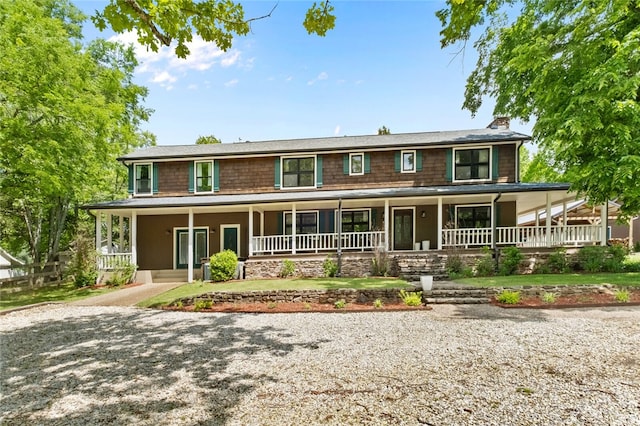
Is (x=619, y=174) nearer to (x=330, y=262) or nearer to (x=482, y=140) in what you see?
(x=482, y=140)

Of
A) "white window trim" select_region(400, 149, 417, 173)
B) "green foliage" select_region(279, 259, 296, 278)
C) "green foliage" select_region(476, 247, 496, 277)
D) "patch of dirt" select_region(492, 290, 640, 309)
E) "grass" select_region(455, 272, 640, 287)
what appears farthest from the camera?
"white window trim" select_region(400, 149, 417, 173)

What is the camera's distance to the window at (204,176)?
1683 cm

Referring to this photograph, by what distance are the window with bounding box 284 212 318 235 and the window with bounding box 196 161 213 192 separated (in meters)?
4.53

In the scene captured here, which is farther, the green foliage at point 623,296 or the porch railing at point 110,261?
the porch railing at point 110,261

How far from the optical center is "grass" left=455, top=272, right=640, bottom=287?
31.4ft

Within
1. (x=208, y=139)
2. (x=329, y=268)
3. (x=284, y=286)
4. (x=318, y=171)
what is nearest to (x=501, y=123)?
(x=318, y=171)

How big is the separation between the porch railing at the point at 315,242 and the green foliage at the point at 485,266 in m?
4.10

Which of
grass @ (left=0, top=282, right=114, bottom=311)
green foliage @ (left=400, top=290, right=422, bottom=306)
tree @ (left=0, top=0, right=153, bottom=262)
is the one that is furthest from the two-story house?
green foliage @ (left=400, top=290, right=422, bottom=306)

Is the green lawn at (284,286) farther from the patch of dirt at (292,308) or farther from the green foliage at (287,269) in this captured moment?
the green foliage at (287,269)

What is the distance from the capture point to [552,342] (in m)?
5.45

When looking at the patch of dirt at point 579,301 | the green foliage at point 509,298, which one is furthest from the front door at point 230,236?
the green foliage at point 509,298

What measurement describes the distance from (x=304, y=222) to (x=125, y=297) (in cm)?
827

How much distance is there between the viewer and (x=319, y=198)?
13.8 meters

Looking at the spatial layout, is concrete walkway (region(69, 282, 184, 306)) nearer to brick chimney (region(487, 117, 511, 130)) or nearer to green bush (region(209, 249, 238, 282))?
green bush (region(209, 249, 238, 282))
